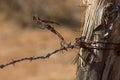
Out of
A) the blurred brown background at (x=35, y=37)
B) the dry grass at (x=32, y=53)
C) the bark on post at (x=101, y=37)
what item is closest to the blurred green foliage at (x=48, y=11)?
the blurred brown background at (x=35, y=37)

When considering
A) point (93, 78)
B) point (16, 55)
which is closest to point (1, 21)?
point (16, 55)

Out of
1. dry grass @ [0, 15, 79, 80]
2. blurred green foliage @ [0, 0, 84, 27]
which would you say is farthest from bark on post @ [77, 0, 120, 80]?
blurred green foliage @ [0, 0, 84, 27]

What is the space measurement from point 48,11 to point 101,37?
26.3 ft

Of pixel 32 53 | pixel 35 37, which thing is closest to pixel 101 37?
pixel 32 53

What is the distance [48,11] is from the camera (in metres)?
10.3

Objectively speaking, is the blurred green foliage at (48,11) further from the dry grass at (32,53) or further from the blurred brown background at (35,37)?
the dry grass at (32,53)

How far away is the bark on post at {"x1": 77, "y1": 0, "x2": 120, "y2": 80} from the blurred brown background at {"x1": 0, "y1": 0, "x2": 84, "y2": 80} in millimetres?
5191

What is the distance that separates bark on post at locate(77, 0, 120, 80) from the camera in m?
2.27

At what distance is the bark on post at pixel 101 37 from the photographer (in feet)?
7.45

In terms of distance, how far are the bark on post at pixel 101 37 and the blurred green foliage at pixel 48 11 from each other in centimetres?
766

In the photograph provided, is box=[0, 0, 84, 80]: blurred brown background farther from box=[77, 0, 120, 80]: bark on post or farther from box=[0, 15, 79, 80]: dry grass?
box=[77, 0, 120, 80]: bark on post

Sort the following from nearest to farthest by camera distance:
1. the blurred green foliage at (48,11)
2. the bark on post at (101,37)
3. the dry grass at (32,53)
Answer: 1. the bark on post at (101,37)
2. the dry grass at (32,53)
3. the blurred green foliage at (48,11)

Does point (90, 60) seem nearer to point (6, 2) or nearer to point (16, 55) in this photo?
point (16, 55)

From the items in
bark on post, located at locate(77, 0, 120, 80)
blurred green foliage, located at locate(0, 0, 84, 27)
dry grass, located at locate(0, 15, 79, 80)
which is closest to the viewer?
bark on post, located at locate(77, 0, 120, 80)
